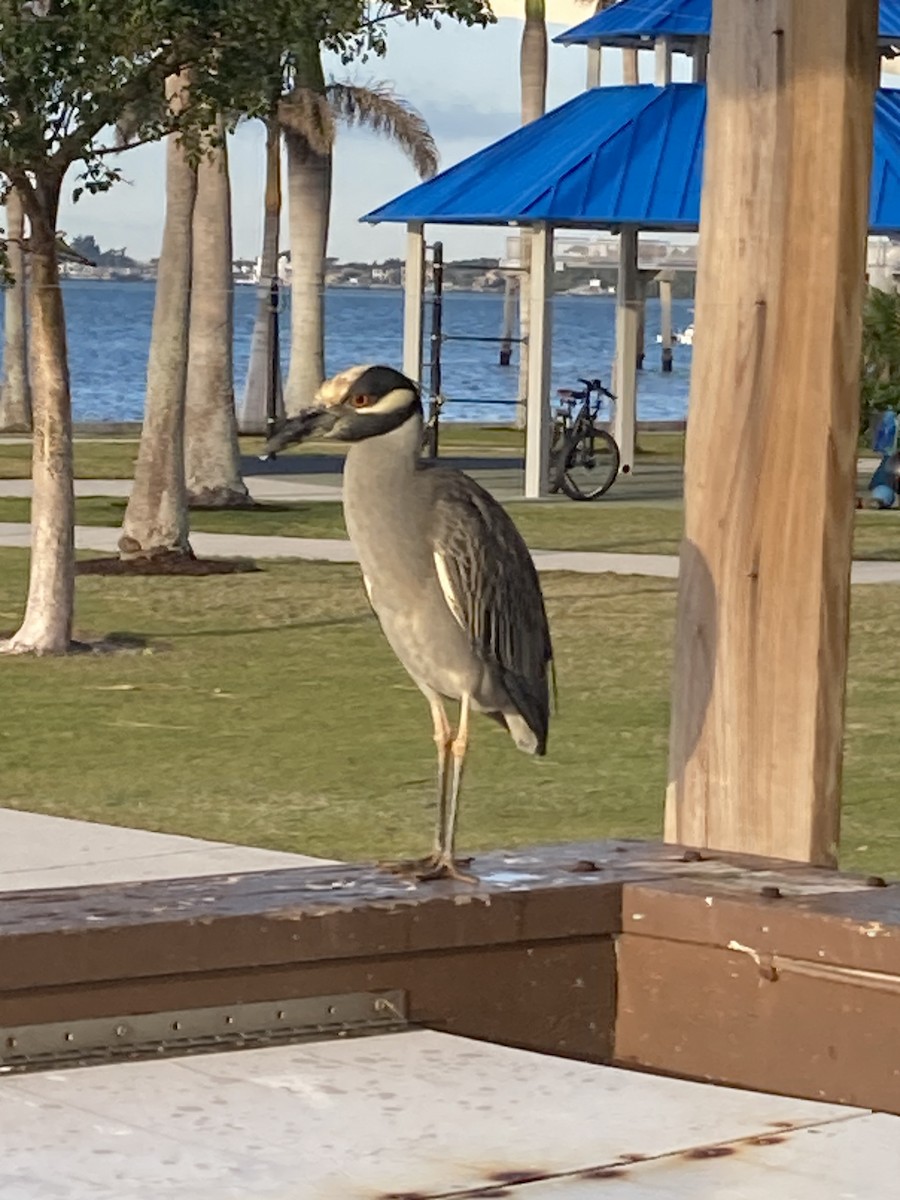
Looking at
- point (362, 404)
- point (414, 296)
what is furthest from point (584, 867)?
point (414, 296)

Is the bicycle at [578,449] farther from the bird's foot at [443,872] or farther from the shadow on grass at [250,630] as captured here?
the bird's foot at [443,872]

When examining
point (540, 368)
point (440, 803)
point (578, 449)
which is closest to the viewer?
point (440, 803)

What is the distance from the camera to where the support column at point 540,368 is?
25.8 meters

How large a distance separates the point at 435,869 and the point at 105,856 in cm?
351

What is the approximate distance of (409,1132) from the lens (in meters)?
4.43

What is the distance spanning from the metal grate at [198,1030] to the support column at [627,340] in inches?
920

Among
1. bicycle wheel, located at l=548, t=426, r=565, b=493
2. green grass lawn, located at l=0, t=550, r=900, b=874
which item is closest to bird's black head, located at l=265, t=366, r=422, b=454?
green grass lawn, located at l=0, t=550, r=900, b=874

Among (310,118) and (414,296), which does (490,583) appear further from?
(310,118)

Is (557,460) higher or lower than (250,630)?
higher

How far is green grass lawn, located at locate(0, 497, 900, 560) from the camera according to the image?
68.9 feet

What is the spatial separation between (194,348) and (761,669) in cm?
1672

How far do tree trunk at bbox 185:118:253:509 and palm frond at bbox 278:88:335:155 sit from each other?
20.1 meters

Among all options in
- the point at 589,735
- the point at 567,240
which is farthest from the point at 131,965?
the point at 567,240

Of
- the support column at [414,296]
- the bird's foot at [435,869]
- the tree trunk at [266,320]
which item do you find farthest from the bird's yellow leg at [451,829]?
the tree trunk at [266,320]
